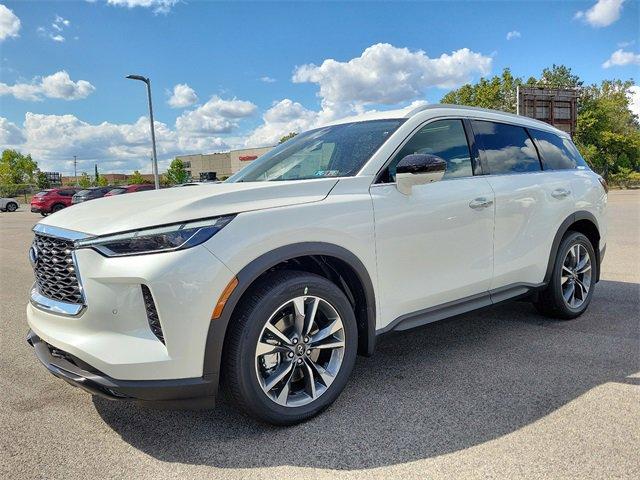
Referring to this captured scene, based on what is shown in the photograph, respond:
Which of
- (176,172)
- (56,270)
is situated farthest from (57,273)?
(176,172)

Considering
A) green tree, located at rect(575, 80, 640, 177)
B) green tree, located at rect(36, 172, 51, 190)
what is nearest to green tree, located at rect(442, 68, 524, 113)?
green tree, located at rect(575, 80, 640, 177)

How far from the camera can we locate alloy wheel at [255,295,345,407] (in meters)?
2.59

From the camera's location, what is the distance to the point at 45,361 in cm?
256

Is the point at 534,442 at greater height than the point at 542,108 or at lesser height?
lesser

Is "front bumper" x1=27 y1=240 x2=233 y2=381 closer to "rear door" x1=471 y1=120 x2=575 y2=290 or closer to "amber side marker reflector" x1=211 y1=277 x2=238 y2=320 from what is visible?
"amber side marker reflector" x1=211 y1=277 x2=238 y2=320

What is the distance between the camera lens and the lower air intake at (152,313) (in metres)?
2.27

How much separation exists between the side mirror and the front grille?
6.21 ft

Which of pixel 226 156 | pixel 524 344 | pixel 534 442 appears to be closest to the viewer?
pixel 534 442

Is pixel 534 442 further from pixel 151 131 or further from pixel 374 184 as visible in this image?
pixel 151 131

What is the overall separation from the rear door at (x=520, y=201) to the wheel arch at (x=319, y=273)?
1.31 metres

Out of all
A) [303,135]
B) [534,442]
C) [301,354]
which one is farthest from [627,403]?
[303,135]

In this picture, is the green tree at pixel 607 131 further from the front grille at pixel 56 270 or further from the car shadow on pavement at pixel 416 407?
the front grille at pixel 56 270

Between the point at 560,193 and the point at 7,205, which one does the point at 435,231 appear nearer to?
the point at 560,193

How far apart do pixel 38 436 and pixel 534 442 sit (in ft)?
8.72
